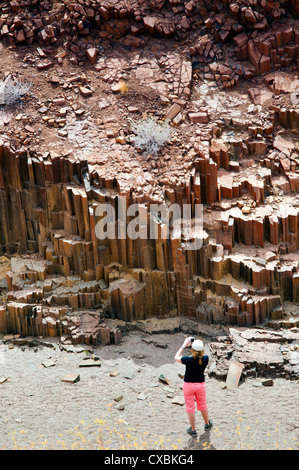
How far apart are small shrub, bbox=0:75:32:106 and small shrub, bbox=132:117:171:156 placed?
10.5 feet

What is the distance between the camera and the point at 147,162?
17016mm

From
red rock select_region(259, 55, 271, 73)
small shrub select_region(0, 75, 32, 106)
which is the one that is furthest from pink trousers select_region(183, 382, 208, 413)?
red rock select_region(259, 55, 271, 73)

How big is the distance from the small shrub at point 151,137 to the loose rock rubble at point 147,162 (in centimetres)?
20

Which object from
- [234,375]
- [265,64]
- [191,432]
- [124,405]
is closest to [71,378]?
[124,405]

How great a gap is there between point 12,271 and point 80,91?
4.87m

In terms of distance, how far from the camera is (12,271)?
16.9 metres

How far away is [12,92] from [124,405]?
8.52 metres

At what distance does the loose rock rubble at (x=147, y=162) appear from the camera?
1612 centimetres

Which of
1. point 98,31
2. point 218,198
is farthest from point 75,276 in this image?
point 98,31

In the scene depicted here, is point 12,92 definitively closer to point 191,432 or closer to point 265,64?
point 265,64

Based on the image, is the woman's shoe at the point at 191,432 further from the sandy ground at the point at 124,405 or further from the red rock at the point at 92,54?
the red rock at the point at 92,54

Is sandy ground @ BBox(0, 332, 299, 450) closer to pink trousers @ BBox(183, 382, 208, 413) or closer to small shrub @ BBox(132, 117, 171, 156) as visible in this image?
pink trousers @ BBox(183, 382, 208, 413)

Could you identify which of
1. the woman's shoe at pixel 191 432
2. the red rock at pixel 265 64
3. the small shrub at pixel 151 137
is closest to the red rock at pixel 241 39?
the red rock at pixel 265 64

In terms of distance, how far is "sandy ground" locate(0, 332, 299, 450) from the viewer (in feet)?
41.6
